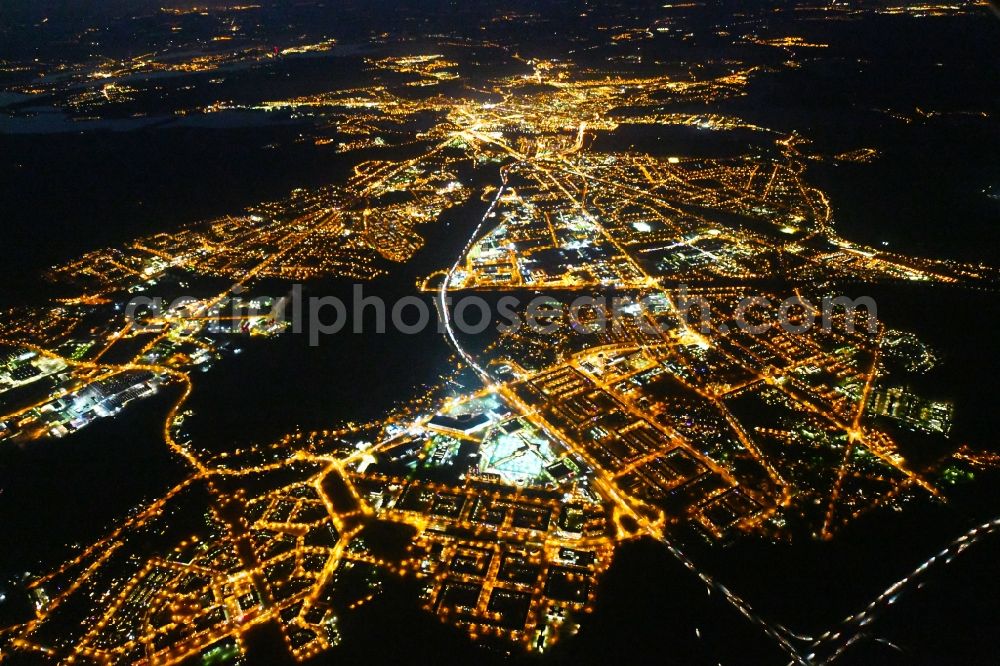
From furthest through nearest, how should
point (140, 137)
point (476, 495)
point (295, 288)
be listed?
point (140, 137)
point (295, 288)
point (476, 495)

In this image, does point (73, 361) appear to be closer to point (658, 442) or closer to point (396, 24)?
point (658, 442)

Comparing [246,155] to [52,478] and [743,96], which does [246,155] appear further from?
[743,96]

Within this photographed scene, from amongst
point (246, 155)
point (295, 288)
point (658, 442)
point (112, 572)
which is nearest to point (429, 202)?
point (295, 288)

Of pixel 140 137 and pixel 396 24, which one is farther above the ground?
pixel 396 24

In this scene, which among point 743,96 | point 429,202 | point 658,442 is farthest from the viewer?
point 743,96

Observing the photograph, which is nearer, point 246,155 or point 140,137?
point 246,155

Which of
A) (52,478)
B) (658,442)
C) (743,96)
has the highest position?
(743,96)

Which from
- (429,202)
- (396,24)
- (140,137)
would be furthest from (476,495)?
(396,24)
